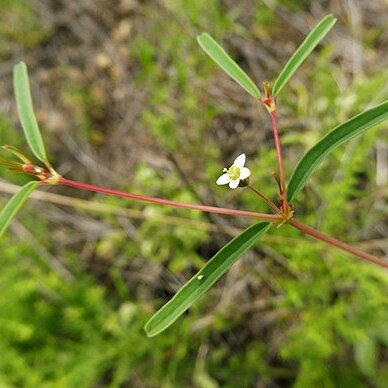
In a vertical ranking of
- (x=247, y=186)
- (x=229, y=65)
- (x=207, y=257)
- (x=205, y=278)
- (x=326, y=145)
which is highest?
(x=229, y=65)

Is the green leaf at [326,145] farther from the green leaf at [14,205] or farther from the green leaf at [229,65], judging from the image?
the green leaf at [14,205]

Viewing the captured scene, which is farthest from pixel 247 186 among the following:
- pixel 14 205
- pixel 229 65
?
pixel 14 205

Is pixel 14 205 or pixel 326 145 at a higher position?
pixel 326 145

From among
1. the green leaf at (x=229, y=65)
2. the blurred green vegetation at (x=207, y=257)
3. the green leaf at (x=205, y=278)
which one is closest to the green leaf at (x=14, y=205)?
the green leaf at (x=205, y=278)

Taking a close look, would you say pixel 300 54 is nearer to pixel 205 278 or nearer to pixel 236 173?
pixel 236 173

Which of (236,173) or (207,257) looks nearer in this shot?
(236,173)

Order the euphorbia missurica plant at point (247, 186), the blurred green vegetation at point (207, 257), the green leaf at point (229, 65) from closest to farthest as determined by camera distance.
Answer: the euphorbia missurica plant at point (247, 186) → the green leaf at point (229, 65) → the blurred green vegetation at point (207, 257)
